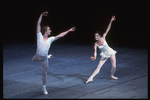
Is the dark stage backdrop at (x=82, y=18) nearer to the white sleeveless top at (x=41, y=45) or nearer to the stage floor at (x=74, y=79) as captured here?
the stage floor at (x=74, y=79)

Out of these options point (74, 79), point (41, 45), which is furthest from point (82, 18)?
point (41, 45)

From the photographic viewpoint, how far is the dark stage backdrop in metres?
19.1

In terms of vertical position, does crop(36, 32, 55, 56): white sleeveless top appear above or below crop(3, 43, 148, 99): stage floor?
above

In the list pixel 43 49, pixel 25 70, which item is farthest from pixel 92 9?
pixel 43 49

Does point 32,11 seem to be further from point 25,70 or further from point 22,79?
point 22,79

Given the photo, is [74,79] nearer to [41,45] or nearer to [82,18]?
[41,45]

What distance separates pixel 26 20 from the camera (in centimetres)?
2236

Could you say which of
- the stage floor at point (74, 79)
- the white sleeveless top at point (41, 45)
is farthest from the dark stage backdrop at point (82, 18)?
the white sleeveless top at point (41, 45)

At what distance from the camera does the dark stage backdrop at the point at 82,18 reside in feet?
62.6

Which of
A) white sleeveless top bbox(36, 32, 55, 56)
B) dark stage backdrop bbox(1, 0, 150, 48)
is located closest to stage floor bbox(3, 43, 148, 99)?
white sleeveless top bbox(36, 32, 55, 56)

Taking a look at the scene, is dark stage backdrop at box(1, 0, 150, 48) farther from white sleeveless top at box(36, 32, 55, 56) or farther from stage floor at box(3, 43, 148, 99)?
white sleeveless top at box(36, 32, 55, 56)

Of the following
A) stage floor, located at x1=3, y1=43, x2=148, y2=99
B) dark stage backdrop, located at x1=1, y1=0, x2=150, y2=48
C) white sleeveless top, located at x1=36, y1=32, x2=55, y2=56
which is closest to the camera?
white sleeveless top, located at x1=36, y1=32, x2=55, y2=56

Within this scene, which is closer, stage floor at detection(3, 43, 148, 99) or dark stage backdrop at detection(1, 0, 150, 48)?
stage floor at detection(3, 43, 148, 99)

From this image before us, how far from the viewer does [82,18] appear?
21.2m
